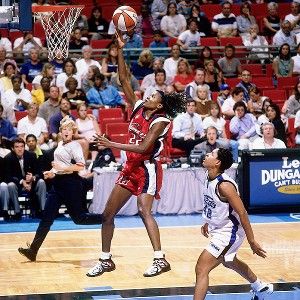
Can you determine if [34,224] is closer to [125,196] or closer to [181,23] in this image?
[125,196]

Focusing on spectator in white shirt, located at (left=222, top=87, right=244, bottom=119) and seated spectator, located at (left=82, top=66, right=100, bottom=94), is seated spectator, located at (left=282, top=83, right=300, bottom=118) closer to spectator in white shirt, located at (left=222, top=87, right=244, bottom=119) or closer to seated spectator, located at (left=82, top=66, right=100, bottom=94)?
spectator in white shirt, located at (left=222, top=87, right=244, bottom=119)

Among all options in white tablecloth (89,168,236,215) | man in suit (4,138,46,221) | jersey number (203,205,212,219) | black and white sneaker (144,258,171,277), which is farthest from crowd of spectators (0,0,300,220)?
jersey number (203,205,212,219)

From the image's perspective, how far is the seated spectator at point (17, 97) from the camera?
52.8 ft

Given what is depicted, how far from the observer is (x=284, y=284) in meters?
10.4

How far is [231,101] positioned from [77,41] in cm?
335

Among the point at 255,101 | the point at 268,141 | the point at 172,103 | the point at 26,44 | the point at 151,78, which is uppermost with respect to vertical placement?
the point at 172,103

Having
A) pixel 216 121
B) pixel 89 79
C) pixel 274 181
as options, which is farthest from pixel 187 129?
pixel 89 79

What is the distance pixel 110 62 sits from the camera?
17922mm

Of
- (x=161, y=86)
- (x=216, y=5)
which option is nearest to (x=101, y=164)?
(x=161, y=86)

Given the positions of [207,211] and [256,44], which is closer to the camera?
[207,211]

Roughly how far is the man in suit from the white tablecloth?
88 centimetres

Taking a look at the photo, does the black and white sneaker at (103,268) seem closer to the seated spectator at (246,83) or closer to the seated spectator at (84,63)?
the seated spectator at (84,63)

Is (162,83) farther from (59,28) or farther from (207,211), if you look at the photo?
(207,211)

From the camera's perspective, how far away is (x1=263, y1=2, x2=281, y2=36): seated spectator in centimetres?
2055
